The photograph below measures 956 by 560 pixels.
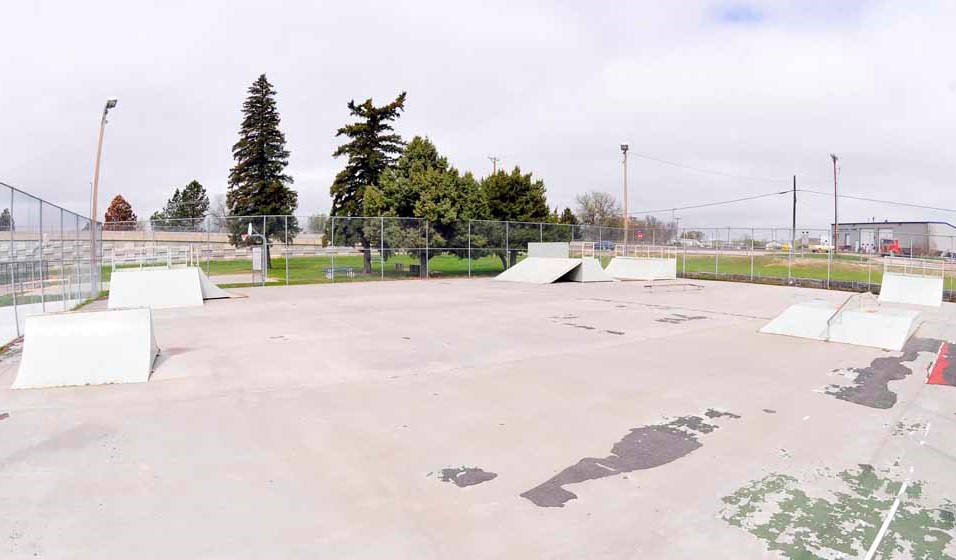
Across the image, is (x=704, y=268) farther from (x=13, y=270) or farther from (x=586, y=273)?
(x=13, y=270)

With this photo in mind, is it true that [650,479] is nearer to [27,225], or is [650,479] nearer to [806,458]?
[806,458]

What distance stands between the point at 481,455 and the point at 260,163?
3856 centimetres

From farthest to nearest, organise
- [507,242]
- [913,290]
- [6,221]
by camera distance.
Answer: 1. [507,242]
2. [913,290]
3. [6,221]

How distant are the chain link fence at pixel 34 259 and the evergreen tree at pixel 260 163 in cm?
A: 2254

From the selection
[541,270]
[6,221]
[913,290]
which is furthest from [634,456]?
[541,270]

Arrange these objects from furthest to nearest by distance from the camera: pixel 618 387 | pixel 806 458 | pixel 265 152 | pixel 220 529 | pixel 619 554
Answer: pixel 265 152, pixel 618 387, pixel 806 458, pixel 220 529, pixel 619 554

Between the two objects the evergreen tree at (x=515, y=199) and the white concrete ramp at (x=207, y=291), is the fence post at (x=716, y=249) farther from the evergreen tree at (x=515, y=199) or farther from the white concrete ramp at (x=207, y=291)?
the white concrete ramp at (x=207, y=291)

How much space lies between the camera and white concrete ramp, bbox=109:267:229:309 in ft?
50.4

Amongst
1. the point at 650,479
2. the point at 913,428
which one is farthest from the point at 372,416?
the point at 913,428

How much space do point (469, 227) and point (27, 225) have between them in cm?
1877

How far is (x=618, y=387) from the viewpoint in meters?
6.90

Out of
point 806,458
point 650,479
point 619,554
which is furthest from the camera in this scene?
point 806,458

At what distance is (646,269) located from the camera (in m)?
29.4

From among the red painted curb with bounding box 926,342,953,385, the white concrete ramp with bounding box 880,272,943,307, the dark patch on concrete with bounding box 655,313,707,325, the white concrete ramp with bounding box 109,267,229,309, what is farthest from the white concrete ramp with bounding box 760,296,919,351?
the white concrete ramp with bounding box 109,267,229,309
